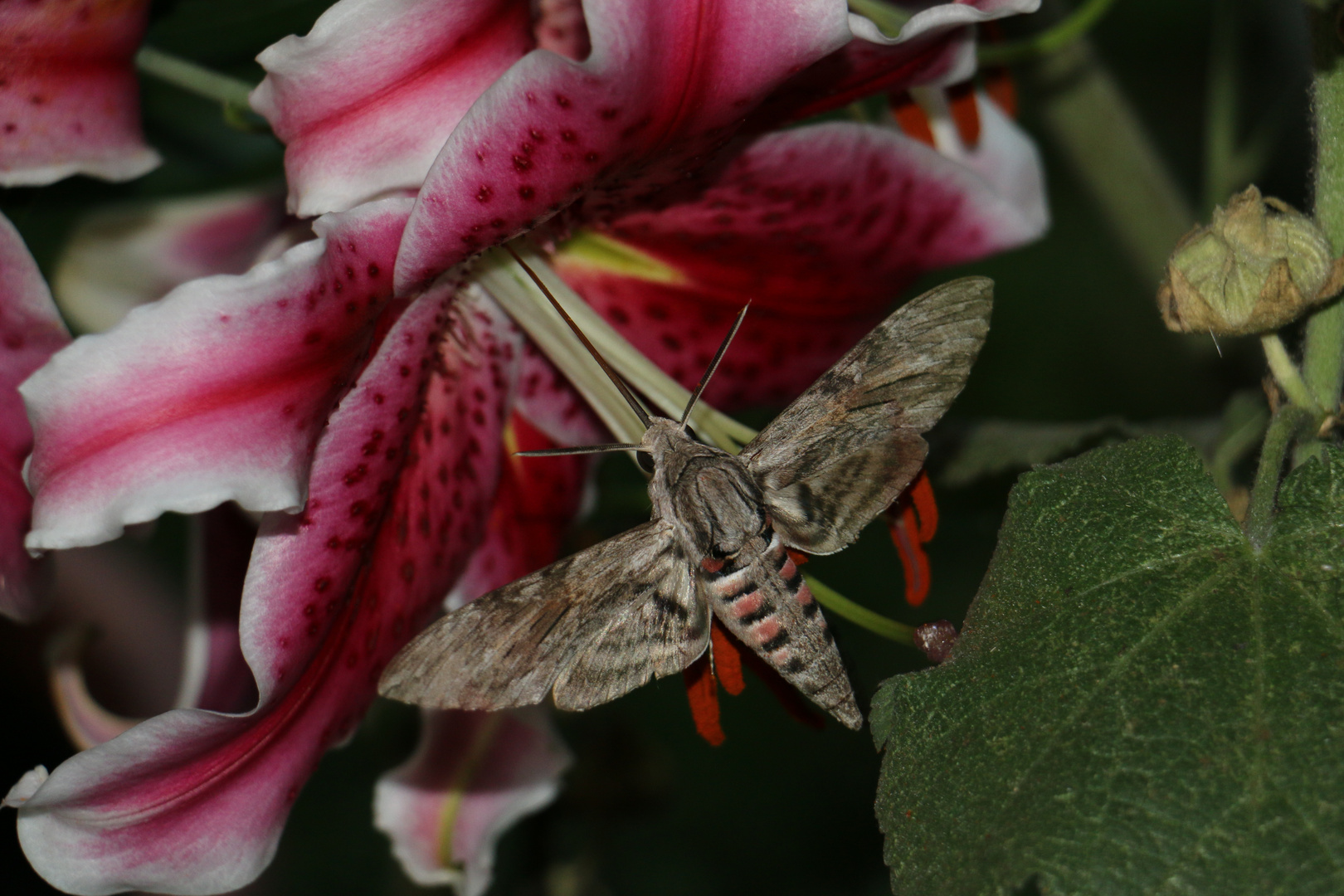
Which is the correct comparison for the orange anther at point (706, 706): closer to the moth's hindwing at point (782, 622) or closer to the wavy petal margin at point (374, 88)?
the moth's hindwing at point (782, 622)

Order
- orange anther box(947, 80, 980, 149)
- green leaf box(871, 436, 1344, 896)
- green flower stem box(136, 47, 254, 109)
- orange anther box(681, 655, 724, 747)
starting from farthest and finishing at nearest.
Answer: orange anther box(947, 80, 980, 149)
green flower stem box(136, 47, 254, 109)
orange anther box(681, 655, 724, 747)
green leaf box(871, 436, 1344, 896)

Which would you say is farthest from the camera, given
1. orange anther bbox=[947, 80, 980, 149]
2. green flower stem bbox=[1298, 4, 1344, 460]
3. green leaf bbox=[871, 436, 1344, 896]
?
orange anther bbox=[947, 80, 980, 149]

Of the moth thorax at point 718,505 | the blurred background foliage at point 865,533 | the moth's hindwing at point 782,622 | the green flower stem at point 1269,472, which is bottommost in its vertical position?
the blurred background foliage at point 865,533

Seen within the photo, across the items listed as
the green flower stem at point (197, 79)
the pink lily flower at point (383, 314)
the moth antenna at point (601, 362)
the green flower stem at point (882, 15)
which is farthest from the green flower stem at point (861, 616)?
the green flower stem at point (197, 79)

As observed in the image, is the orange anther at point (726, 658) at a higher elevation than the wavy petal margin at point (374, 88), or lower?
lower

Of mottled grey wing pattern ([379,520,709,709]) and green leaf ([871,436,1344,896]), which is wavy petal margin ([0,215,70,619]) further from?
green leaf ([871,436,1344,896])

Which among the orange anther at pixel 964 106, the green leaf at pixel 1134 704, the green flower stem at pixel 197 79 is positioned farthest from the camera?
the orange anther at pixel 964 106

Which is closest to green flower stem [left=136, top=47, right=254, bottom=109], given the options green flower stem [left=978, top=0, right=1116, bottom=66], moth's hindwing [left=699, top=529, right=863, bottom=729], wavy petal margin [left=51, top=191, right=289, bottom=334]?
wavy petal margin [left=51, top=191, right=289, bottom=334]
